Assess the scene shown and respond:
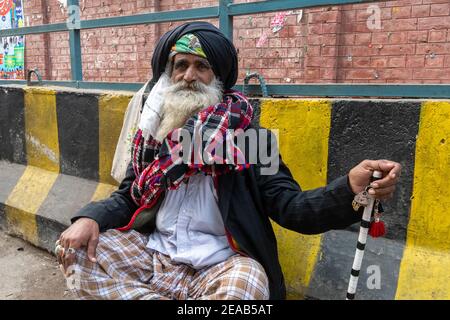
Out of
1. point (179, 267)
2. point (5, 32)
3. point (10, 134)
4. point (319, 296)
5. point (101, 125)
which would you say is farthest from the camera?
point (5, 32)

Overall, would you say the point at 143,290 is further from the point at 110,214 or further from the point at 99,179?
the point at 99,179

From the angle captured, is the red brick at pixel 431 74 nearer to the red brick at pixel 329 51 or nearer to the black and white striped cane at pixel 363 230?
the red brick at pixel 329 51

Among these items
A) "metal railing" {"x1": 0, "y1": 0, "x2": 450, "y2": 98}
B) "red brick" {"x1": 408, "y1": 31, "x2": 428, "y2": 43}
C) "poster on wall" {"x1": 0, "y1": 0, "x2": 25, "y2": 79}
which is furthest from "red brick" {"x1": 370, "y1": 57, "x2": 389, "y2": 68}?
"poster on wall" {"x1": 0, "y1": 0, "x2": 25, "y2": 79}

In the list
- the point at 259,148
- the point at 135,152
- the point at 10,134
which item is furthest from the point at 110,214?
the point at 10,134

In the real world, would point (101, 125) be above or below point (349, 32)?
below

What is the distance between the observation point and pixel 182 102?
2064 millimetres

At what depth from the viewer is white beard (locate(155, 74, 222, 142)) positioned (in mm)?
2053

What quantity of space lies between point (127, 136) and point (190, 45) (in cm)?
88

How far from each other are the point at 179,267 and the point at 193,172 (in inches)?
17.1

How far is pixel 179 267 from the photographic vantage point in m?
1.93

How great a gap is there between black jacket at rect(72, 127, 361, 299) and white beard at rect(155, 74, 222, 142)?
0.37 m

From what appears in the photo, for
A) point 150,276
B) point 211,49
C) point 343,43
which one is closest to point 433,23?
point 343,43
